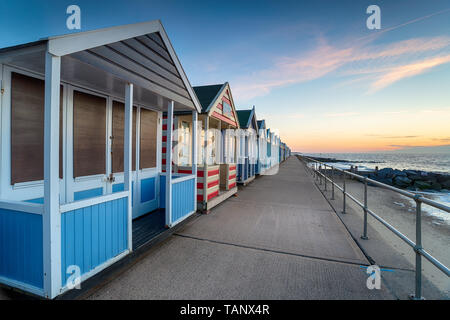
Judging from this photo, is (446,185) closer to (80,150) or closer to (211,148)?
(211,148)

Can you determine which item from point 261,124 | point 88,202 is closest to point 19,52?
point 88,202

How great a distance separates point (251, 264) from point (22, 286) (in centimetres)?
262

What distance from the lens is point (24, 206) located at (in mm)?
2033

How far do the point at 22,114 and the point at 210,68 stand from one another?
Answer: 36.0 ft

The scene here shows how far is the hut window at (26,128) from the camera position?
2342mm

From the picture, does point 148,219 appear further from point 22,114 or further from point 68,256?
point 22,114

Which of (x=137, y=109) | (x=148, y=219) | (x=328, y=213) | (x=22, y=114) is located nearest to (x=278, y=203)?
(x=328, y=213)

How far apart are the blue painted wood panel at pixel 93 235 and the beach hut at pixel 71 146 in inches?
0.4

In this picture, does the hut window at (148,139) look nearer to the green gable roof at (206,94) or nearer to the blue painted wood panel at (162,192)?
the blue painted wood panel at (162,192)

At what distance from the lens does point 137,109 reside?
4438 millimetres

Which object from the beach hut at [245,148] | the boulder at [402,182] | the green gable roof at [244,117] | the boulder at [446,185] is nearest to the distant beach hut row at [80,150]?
the beach hut at [245,148]

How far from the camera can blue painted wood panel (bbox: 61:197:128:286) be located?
2.13 m

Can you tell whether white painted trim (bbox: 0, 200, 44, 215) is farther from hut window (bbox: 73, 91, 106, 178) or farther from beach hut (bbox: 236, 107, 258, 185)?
beach hut (bbox: 236, 107, 258, 185)

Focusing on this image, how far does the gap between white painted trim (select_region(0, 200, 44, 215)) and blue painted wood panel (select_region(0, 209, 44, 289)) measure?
0.05m
